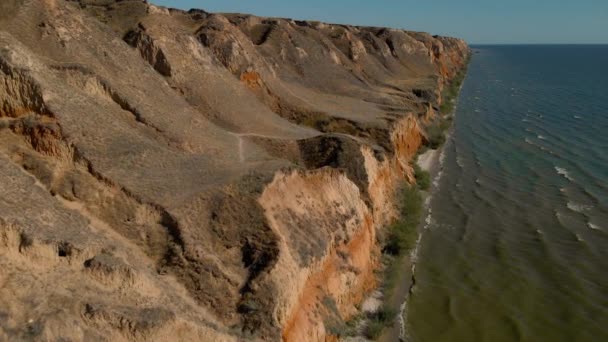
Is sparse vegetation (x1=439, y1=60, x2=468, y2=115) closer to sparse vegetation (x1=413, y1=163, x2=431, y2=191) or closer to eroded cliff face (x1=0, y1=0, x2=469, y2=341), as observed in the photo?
sparse vegetation (x1=413, y1=163, x2=431, y2=191)

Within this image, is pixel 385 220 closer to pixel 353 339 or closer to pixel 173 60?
pixel 353 339

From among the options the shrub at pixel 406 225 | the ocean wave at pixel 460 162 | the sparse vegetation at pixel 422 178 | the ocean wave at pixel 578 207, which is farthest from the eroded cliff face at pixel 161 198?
the ocean wave at pixel 578 207

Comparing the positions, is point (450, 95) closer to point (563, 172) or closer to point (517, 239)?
point (563, 172)

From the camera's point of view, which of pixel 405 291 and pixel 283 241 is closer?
pixel 283 241

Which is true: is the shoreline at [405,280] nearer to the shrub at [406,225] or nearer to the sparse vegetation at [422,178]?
the sparse vegetation at [422,178]

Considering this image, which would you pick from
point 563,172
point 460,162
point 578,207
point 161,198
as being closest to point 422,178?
point 460,162

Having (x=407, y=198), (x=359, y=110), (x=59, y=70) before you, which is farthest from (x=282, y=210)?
(x=359, y=110)
